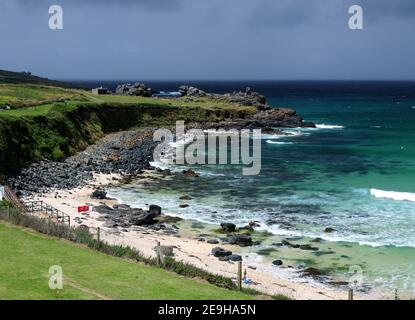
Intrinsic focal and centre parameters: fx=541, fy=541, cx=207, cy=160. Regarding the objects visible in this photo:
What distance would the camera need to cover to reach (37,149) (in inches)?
2579

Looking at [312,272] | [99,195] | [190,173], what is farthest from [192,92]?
[312,272]

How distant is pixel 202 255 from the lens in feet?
121

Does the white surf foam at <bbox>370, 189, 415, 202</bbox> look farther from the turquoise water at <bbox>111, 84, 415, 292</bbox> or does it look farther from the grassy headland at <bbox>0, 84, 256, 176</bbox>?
the grassy headland at <bbox>0, 84, 256, 176</bbox>

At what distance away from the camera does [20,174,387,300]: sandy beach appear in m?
31.0

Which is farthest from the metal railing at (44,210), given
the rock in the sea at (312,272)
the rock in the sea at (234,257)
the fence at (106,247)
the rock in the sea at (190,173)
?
the rock in the sea at (190,173)

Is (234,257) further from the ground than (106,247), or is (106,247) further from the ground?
(106,247)

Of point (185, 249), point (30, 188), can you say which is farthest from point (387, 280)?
point (30, 188)

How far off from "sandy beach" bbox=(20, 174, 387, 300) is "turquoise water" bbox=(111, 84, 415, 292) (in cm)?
306

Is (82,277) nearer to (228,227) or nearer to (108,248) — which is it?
(108,248)

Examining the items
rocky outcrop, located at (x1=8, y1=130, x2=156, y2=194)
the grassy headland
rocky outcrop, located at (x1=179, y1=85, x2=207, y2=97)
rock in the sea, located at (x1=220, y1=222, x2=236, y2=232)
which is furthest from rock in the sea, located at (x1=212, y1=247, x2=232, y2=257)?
rocky outcrop, located at (x1=179, y1=85, x2=207, y2=97)

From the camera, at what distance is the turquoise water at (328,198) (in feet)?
126

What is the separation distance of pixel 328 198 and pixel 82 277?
36455 millimetres

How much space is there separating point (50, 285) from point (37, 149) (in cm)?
4633

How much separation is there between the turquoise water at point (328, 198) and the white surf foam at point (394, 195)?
3.8 inches
